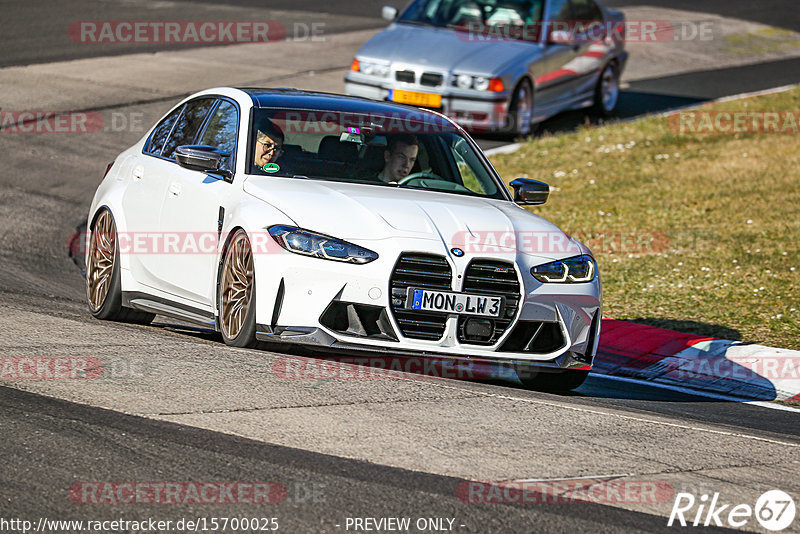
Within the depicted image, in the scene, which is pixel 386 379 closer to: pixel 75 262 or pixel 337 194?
pixel 337 194

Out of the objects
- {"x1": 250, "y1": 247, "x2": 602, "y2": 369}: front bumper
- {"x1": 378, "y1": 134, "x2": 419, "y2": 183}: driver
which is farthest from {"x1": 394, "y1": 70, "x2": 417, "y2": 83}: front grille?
{"x1": 250, "y1": 247, "x2": 602, "y2": 369}: front bumper

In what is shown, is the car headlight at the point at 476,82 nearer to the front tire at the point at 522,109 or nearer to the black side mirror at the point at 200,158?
the front tire at the point at 522,109

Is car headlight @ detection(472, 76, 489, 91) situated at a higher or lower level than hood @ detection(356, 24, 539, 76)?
lower

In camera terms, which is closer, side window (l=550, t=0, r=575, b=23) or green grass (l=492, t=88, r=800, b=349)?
green grass (l=492, t=88, r=800, b=349)

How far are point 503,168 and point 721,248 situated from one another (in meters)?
3.98

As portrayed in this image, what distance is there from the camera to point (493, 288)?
7.13 m

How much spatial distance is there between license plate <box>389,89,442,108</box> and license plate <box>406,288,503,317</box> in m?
9.52

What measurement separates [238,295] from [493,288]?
1.44 m

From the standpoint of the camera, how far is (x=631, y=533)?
15.5 ft

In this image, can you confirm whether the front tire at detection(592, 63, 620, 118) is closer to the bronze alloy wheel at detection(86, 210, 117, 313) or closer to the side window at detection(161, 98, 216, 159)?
the side window at detection(161, 98, 216, 159)

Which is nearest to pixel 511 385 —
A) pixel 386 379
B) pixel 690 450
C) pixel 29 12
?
pixel 386 379

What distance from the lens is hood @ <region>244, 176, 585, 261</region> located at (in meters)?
7.10

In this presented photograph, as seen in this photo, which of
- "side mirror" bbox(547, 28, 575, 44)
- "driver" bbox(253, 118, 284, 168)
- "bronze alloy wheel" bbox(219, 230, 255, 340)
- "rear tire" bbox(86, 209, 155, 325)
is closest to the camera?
"bronze alloy wheel" bbox(219, 230, 255, 340)

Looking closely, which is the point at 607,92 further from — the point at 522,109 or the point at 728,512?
the point at 728,512
